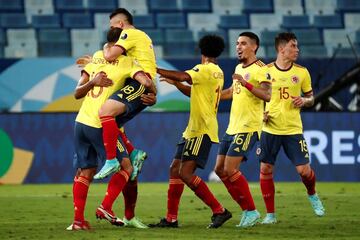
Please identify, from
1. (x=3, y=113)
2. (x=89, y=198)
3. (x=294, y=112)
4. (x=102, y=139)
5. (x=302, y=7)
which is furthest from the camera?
(x=302, y=7)

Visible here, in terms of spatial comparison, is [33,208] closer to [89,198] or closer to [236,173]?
[89,198]

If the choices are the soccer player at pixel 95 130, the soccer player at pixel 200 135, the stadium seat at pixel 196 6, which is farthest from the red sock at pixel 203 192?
the stadium seat at pixel 196 6

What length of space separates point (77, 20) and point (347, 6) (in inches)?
243

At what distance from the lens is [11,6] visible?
2425 cm

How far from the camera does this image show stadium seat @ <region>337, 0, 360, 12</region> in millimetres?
25431

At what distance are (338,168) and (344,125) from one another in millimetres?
828

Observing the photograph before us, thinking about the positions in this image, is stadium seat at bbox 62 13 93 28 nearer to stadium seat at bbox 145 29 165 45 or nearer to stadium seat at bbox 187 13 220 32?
stadium seat at bbox 145 29 165 45

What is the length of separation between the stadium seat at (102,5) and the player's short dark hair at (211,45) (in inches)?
496

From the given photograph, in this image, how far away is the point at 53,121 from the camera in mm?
20656

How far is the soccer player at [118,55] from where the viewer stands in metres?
11.4

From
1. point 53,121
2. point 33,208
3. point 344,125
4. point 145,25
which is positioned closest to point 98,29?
point 145,25

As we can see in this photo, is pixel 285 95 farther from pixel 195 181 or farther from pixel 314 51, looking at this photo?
pixel 314 51

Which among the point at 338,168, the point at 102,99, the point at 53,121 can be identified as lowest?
the point at 338,168

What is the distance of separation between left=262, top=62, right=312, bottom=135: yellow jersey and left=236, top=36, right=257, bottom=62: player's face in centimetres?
102
